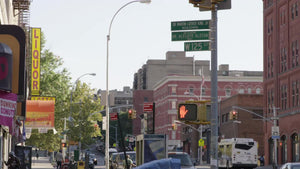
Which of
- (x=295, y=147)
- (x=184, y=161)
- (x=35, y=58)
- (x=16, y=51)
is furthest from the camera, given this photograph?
(x=295, y=147)

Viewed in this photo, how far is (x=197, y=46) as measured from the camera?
1455 centimetres

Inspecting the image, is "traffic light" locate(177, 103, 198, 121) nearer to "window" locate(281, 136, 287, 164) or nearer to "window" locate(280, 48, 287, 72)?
"window" locate(281, 136, 287, 164)

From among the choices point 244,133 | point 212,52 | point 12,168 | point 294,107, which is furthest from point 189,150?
point 212,52

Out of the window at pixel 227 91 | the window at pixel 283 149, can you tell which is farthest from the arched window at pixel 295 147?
the window at pixel 227 91

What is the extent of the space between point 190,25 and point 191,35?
0.25m

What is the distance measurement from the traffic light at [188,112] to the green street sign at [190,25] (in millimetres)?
1884

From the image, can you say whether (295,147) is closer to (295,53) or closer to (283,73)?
(283,73)

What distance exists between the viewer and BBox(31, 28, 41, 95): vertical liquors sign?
49.5 metres

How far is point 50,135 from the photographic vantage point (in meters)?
71.2

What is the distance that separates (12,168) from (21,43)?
6.07 metres

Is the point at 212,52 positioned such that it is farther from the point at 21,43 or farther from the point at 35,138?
the point at 35,138

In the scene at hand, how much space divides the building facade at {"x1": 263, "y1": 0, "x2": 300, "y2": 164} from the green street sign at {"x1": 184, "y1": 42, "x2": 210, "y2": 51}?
56201mm

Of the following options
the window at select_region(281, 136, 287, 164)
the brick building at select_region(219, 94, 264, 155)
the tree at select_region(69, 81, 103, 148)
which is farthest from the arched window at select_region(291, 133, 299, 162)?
the tree at select_region(69, 81, 103, 148)

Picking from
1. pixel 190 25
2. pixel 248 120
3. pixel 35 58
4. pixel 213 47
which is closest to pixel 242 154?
pixel 35 58
